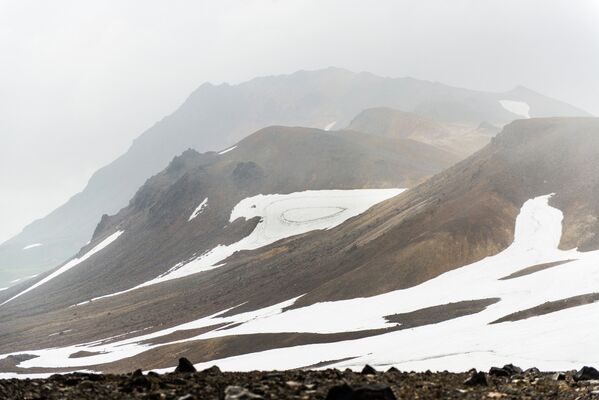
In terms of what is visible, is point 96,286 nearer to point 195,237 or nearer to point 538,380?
point 195,237

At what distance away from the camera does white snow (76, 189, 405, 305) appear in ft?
423

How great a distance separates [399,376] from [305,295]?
185ft

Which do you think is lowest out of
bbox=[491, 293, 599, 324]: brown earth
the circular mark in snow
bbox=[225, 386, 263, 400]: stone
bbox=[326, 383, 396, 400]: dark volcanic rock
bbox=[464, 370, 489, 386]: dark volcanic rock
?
bbox=[491, 293, 599, 324]: brown earth

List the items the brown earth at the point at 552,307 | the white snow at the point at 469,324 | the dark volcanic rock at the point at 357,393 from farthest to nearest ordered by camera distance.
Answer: the brown earth at the point at 552,307, the white snow at the point at 469,324, the dark volcanic rock at the point at 357,393

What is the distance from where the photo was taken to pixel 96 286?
13912cm

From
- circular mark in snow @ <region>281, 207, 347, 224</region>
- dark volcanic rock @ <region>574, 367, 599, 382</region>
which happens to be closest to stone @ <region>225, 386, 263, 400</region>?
dark volcanic rock @ <region>574, 367, 599, 382</region>

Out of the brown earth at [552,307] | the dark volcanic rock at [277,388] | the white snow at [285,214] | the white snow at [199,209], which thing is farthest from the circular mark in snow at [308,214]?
the dark volcanic rock at [277,388]

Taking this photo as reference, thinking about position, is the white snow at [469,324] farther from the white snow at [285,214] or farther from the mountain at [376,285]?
the white snow at [285,214]

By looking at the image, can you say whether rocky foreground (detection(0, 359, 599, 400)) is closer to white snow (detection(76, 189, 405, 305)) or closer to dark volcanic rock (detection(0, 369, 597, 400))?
dark volcanic rock (detection(0, 369, 597, 400))

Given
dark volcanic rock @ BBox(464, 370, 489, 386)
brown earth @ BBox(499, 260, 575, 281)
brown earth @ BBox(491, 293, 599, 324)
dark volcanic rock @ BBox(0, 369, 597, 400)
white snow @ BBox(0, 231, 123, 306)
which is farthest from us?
white snow @ BBox(0, 231, 123, 306)

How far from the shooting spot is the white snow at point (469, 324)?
30.3 metres

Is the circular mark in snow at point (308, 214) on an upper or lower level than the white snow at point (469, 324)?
upper

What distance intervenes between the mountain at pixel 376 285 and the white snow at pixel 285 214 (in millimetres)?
640

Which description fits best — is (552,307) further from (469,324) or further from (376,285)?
(376,285)
